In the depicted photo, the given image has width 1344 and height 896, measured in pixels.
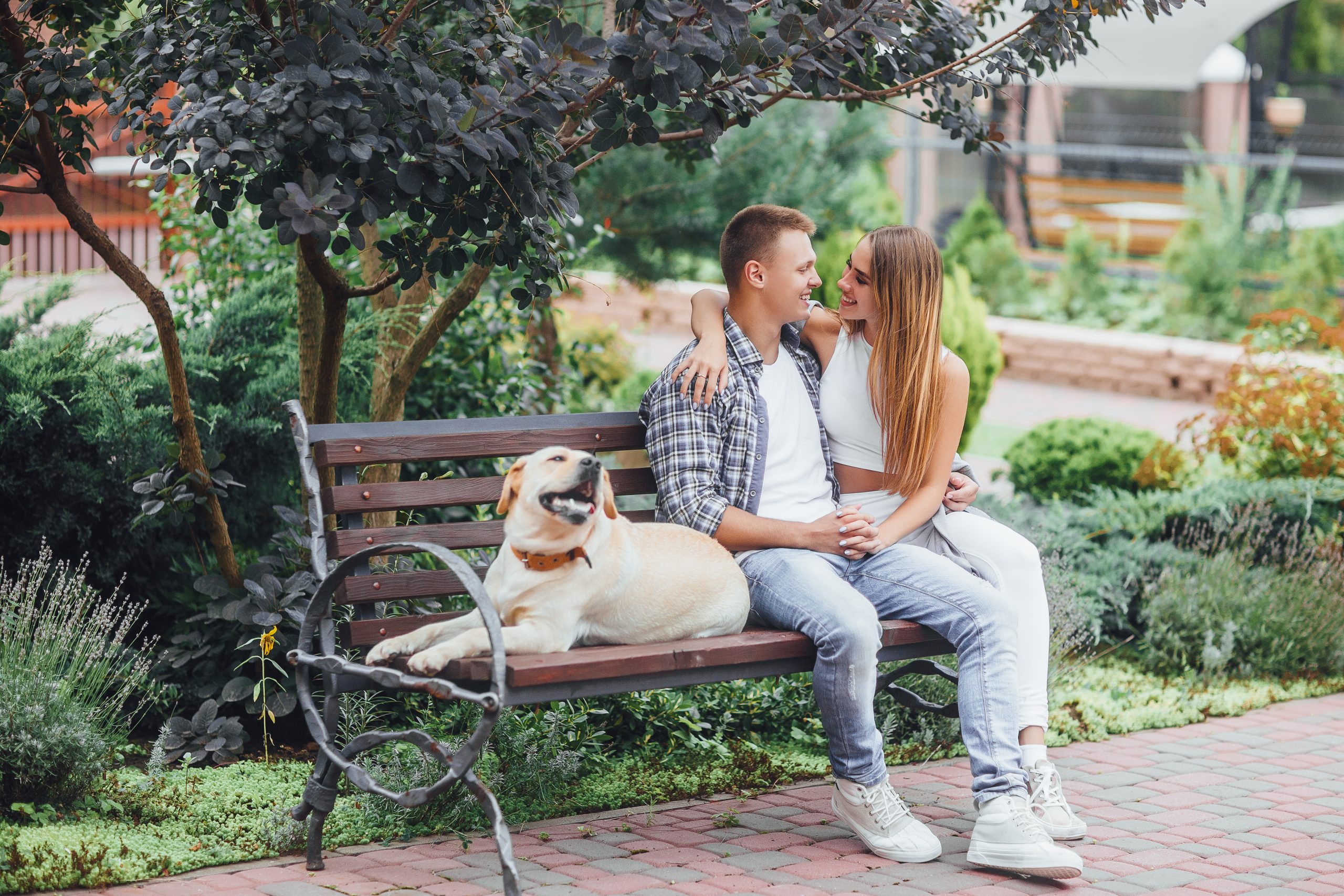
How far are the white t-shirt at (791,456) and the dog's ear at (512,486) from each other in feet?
2.73

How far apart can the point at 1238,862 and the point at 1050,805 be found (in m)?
0.52

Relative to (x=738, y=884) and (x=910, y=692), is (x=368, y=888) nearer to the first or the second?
(x=738, y=884)

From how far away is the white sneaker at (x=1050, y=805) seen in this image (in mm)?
3617

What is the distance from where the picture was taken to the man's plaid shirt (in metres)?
3.79

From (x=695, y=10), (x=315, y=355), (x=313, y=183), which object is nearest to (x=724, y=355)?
(x=695, y=10)

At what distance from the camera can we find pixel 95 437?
4.47m

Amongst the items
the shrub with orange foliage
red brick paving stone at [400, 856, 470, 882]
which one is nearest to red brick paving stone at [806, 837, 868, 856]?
red brick paving stone at [400, 856, 470, 882]

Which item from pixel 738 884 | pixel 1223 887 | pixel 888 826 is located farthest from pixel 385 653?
pixel 1223 887

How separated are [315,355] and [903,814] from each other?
98.2 inches

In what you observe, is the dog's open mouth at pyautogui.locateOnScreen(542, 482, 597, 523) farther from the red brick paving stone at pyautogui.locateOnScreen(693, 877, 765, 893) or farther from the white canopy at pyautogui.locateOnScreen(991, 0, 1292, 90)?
the white canopy at pyautogui.locateOnScreen(991, 0, 1292, 90)

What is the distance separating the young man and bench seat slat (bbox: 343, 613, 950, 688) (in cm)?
8

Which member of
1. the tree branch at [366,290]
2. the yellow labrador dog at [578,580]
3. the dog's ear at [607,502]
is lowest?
the yellow labrador dog at [578,580]

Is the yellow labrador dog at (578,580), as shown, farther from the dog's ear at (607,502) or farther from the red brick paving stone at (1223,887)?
the red brick paving stone at (1223,887)

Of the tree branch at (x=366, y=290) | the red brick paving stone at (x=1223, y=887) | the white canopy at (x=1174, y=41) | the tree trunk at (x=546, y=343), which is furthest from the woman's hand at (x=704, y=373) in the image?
the white canopy at (x=1174, y=41)
